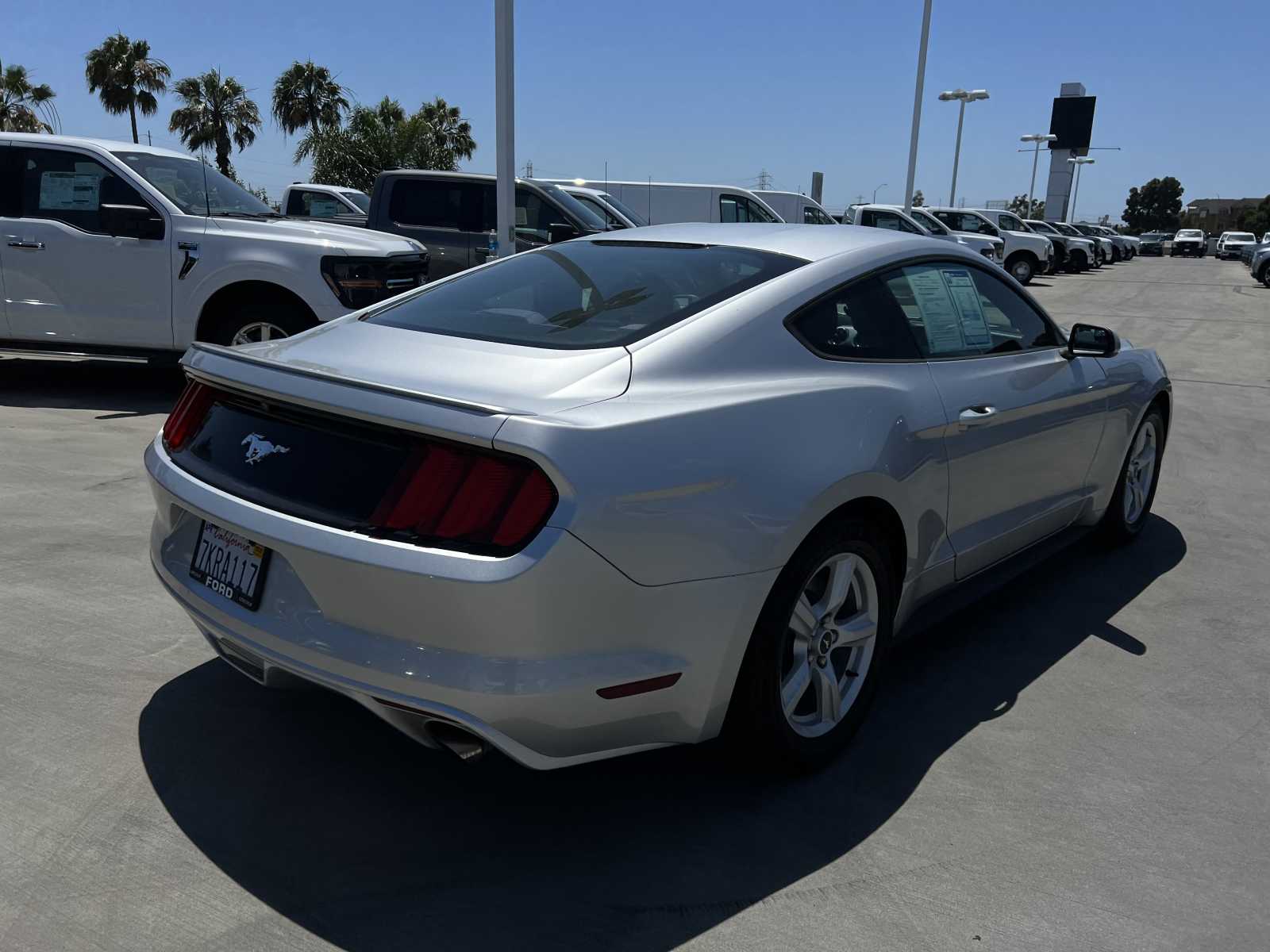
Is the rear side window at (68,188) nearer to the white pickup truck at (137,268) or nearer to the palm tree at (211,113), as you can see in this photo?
the white pickup truck at (137,268)

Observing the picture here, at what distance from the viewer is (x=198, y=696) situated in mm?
3498

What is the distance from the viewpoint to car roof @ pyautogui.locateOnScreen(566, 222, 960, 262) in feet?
11.7

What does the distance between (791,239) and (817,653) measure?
143 cm

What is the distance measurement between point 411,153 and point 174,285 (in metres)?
25.4

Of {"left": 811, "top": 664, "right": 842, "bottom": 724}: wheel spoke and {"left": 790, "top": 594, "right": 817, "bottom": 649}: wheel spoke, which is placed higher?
{"left": 790, "top": 594, "right": 817, "bottom": 649}: wheel spoke

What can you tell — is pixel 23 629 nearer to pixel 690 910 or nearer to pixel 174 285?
pixel 690 910

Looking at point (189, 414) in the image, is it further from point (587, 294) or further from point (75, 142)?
point (75, 142)

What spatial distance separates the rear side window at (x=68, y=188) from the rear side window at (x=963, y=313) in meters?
6.41

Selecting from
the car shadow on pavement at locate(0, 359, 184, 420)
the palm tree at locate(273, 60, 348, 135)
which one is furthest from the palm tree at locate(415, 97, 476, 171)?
the car shadow on pavement at locate(0, 359, 184, 420)

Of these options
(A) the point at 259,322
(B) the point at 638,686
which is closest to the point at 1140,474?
(B) the point at 638,686

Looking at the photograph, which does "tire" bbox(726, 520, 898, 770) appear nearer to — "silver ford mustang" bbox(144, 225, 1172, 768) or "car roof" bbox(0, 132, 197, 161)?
"silver ford mustang" bbox(144, 225, 1172, 768)

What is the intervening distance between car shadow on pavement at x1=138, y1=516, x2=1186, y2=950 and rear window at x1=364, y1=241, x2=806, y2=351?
1.18 meters

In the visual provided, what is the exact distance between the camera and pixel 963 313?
397cm

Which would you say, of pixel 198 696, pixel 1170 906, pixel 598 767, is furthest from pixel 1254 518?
pixel 198 696
